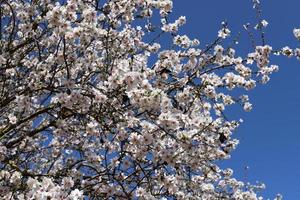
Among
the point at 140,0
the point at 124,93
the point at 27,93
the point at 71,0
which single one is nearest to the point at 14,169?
the point at 27,93

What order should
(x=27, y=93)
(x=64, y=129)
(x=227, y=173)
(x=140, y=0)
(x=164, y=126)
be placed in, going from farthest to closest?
(x=227, y=173), (x=140, y=0), (x=64, y=129), (x=27, y=93), (x=164, y=126)

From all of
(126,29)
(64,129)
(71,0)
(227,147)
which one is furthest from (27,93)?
(227,147)

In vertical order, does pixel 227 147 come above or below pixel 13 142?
above

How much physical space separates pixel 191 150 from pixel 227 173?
5.80 meters

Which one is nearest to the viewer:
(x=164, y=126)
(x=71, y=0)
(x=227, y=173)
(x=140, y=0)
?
(x=164, y=126)

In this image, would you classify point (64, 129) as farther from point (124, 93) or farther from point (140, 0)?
point (140, 0)

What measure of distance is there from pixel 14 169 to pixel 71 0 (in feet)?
9.03

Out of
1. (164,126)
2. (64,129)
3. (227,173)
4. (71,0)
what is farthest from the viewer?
(227,173)

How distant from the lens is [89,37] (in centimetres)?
754

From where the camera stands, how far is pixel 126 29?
884 centimetres

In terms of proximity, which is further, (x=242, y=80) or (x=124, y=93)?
(x=242, y=80)

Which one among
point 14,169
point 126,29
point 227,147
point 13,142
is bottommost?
point 14,169

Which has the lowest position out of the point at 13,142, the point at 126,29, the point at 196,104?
the point at 13,142

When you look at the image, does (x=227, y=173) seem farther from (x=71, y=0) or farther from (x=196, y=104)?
(x=71, y=0)
